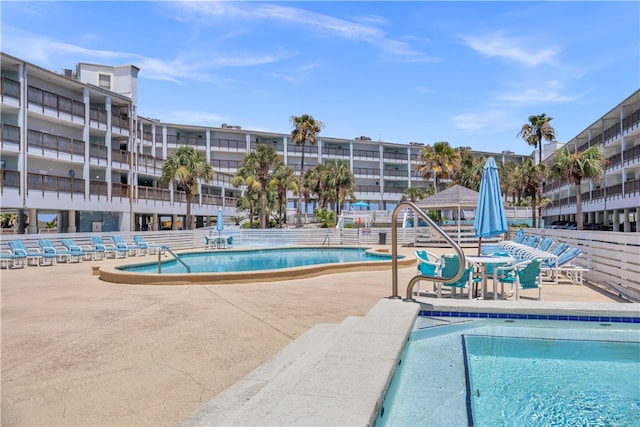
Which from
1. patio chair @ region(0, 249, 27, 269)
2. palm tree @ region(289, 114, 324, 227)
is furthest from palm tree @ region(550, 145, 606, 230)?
patio chair @ region(0, 249, 27, 269)

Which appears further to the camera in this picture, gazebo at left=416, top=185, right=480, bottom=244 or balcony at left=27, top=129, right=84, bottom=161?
gazebo at left=416, top=185, right=480, bottom=244

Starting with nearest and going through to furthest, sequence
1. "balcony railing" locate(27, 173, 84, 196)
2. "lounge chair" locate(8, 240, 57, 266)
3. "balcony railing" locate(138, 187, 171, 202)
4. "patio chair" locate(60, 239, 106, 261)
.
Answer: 1. "lounge chair" locate(8, 240, 57, 266)
2. "patio chair" locate(60, 239, 106, 261)
3. "balcony railing" locate(27, 173, 84, 196)
4. "balcony railing" locate(138, 187, 171, 202)

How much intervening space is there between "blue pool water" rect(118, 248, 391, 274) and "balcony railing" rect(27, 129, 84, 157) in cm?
1043

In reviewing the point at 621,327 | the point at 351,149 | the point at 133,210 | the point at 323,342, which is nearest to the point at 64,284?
the point at 323,342

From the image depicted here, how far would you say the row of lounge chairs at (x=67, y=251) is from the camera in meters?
16.1

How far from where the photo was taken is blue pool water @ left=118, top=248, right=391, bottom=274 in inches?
647

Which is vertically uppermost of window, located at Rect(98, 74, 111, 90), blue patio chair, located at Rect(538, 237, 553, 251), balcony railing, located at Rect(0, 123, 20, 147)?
window, located at Rect(98, 74, 111, 90)

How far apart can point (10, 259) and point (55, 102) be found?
1306cm

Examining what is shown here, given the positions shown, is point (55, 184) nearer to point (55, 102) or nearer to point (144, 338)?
point (55, 102)

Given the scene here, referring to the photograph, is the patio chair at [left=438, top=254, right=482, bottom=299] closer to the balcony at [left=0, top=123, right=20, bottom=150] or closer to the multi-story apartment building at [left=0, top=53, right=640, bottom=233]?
the multi-story apartment building at [left=0, top=53, right=640, bottom=233]

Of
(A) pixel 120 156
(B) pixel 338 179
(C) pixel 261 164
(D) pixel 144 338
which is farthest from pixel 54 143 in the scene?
(B) pixel 338 179

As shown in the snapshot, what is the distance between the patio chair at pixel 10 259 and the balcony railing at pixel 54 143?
912 centimetres

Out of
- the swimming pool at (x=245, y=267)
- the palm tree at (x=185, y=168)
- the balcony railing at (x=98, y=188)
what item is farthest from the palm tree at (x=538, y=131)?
the balcony railing at (x=98, y=188)

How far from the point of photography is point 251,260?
20.1 m
